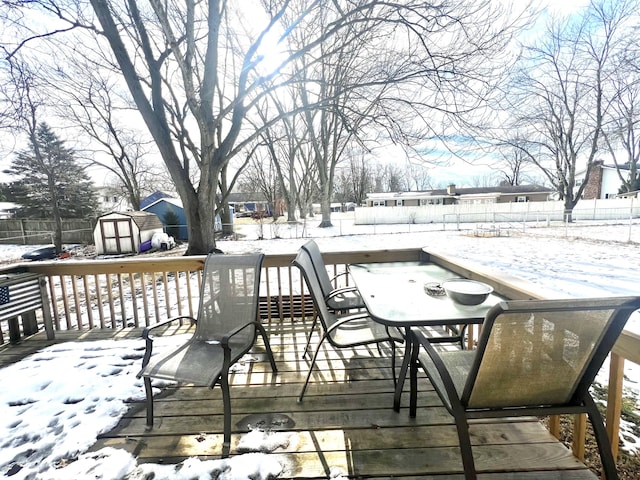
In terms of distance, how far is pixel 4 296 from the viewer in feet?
9.18

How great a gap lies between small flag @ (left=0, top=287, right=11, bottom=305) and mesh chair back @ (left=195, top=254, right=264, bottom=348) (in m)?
2.04

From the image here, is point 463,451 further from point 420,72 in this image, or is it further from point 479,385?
point 420,72

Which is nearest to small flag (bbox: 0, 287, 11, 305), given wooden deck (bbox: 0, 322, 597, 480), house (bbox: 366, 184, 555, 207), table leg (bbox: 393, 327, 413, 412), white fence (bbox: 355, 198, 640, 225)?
wooden deck (bbox: 0, 322, 597, 480)

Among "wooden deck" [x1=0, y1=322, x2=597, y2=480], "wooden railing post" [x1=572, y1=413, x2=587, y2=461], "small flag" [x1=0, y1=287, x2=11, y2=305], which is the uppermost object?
"small flag" [x1=0, y1=287, x2=11, y2=305]

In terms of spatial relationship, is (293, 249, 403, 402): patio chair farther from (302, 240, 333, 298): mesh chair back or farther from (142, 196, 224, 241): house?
(142, 196, 224, 241): house

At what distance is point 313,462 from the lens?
1.53 metres

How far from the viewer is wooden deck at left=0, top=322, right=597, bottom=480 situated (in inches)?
58.2

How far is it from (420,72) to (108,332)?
6.77 m

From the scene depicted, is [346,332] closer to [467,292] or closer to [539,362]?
[467,292]

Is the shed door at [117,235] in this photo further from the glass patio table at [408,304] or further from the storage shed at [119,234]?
the glass patio table at [408,304]

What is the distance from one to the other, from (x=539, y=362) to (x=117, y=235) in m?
15.9

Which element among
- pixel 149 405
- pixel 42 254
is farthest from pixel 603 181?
pixel 42 254

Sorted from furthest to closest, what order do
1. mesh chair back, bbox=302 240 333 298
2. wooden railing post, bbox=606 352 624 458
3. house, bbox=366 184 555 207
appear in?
house, bbox=366 184 555 207 < mesh chair back, bbox=302 240 333 298 < wooden railing post, bbox=606 352 624 458

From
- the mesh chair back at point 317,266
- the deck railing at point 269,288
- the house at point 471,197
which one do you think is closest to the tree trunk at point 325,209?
the house at point 471,197
